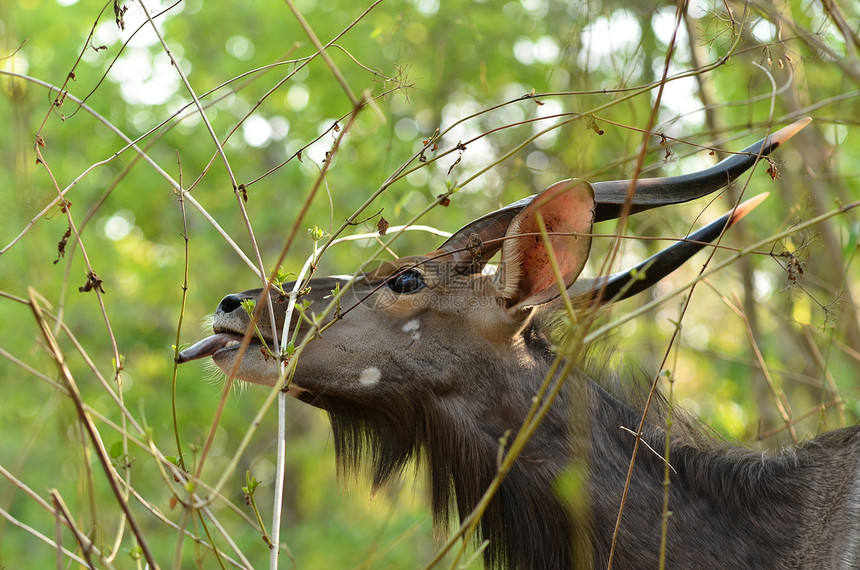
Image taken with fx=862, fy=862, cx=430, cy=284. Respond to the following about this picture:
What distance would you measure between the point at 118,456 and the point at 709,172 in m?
2.58

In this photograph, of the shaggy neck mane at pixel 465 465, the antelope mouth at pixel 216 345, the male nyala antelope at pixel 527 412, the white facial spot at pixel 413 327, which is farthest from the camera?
the white facial spot at pixel 413 327

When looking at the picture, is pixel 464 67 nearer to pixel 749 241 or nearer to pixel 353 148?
pixel 353 148

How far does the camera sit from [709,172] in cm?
367

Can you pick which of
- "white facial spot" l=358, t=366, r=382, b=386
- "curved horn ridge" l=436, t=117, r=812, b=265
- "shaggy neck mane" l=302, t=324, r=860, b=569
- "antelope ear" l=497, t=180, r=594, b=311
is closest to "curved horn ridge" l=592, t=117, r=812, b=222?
"curved horn ridge" l=436, t=117, r=812, b=265

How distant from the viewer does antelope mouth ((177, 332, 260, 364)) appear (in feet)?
12.7

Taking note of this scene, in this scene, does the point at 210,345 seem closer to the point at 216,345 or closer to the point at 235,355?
the point at 216,345

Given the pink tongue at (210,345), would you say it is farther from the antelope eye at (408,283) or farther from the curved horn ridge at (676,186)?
the curved horn ridge at (676,186)

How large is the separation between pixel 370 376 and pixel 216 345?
2.33ft

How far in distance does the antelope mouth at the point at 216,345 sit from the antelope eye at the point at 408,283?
27.1 inches

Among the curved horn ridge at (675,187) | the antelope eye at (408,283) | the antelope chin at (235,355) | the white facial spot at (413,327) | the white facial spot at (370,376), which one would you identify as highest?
the curved horn ridge at (675,187)

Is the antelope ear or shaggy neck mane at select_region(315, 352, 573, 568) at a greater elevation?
the antelope ear

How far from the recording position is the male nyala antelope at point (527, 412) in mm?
3561

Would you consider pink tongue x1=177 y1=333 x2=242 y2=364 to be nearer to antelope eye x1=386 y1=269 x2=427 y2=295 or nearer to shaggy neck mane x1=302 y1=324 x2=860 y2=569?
shaggy neck mane x1=302 y1=324 x2=860 y2=569

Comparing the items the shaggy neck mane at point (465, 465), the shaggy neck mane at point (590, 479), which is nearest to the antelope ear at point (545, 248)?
the shaggy neck mane at point (590, 479)
